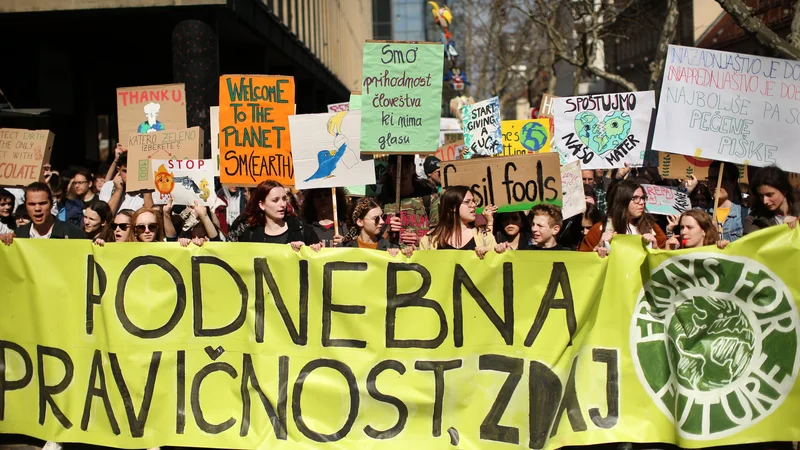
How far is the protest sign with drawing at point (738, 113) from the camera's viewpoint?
6426mm

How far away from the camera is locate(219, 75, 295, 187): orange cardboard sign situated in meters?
7.18

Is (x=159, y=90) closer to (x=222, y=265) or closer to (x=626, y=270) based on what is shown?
(x=222, y=265)

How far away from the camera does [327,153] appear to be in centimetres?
673

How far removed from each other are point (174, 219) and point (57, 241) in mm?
1886

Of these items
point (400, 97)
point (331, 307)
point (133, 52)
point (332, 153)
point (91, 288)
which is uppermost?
point (133, 52)

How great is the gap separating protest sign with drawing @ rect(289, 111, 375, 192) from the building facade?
5919 mm

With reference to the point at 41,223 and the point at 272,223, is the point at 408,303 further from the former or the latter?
the point at 41,223

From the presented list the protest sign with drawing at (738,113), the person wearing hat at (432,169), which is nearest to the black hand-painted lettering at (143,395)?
the protest sign with drawing at (738,113)

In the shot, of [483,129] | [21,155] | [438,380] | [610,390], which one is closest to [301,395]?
[438,380]

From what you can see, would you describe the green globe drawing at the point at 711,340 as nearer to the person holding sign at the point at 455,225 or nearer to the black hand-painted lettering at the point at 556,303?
the black hand-painted lettering at the point at 556,303

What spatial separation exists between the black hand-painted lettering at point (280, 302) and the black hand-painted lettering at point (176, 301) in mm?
441

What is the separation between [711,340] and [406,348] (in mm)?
1660

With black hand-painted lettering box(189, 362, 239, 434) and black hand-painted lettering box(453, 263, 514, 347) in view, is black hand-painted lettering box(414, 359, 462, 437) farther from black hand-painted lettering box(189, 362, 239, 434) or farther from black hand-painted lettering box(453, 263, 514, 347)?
black hand-painted lettering box(189, 362, 239, 434)

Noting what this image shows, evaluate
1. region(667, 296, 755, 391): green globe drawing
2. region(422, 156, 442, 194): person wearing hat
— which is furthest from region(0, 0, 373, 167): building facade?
region(667, 296, 755, 391): green globe drawing
